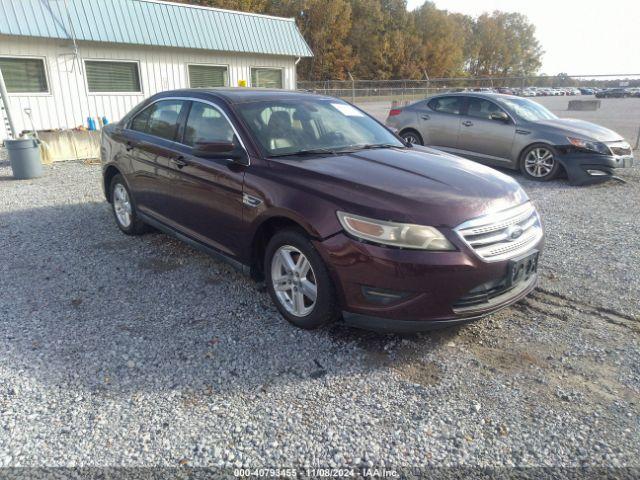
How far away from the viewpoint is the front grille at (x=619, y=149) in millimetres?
8078

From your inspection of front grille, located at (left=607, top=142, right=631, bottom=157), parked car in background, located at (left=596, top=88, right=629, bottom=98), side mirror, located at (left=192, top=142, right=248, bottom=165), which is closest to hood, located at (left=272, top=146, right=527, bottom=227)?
side mirror, located at (left=192, top=142, right=248, bottom=165)

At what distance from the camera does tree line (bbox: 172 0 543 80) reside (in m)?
49.1

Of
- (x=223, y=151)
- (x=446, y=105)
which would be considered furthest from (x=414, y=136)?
(x=223, y=151)

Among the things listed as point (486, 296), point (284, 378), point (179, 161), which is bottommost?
point (284, 378)

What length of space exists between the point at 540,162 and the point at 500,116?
1163 mm

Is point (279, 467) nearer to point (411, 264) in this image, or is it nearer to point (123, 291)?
point (411, 264)

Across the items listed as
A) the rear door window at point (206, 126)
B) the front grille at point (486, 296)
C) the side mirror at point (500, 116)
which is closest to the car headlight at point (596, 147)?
the side mirror at point (500, 116)

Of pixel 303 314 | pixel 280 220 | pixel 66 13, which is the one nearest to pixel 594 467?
pixel 303 314

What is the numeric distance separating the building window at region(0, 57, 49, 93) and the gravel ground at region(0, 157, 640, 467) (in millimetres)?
9129

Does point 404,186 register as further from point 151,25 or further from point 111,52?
point 151,25

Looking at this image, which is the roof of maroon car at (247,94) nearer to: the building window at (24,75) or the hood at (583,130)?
the hood at (583,130)

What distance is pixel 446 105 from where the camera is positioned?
32.1 ft

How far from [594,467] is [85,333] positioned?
10.8ft

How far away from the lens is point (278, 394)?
2773 millimetres
